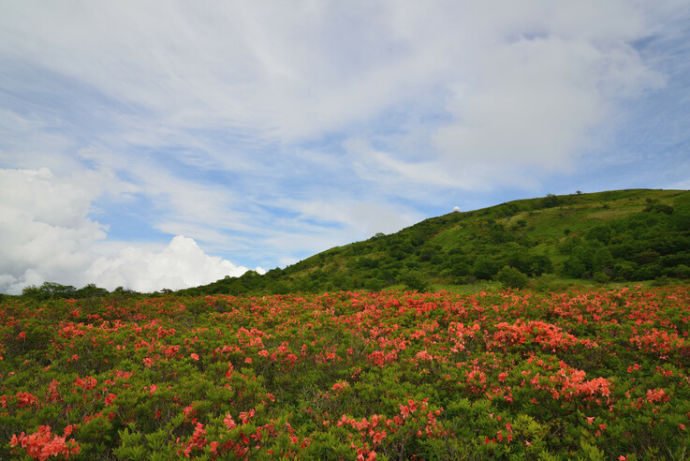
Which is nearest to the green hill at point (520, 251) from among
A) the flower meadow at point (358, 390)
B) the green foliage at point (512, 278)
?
the green foliage at point (512, 278)

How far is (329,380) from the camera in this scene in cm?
705

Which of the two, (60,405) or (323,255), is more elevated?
(323,255)

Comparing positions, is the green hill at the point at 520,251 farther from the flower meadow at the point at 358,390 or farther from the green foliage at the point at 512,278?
the flower meadow at the point at 358,390

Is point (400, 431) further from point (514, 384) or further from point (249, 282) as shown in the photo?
point (249, 282)

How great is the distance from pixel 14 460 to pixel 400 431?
15.5ft

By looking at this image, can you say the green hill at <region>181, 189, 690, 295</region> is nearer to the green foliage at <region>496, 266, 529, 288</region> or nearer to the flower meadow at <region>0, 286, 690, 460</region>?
the green foliage at <region>496, 266, 529, 288</region>

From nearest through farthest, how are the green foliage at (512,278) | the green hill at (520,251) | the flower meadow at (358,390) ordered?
the flower meadow at (358,390)
the green foliage at (512,278)
the green hill at (520,251)

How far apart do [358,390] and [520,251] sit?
4830 centimetres

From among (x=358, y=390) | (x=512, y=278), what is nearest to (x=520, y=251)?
(x=512, y=278)

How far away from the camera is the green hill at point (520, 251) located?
114 ft

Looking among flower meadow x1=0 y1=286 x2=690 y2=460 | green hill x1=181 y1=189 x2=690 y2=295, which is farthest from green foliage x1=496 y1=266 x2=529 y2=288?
flower meadow x1=0 y1=286 x2=690 y2=460

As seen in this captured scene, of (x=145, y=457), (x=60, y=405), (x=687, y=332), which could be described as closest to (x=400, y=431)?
(x=145, y=457)

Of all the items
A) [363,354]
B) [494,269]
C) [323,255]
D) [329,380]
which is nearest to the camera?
[329,380]

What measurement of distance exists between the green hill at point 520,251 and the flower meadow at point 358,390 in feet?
61.8
